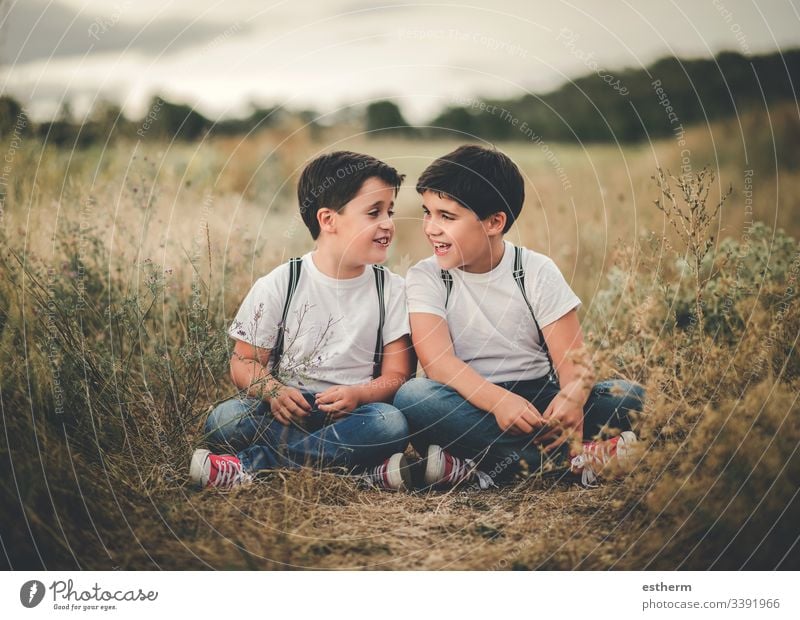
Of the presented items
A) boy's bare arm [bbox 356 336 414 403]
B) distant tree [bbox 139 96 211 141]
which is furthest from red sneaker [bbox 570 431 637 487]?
distant tree [bbox 139 96 211 141]

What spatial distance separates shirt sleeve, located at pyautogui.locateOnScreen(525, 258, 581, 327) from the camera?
10.5 feet

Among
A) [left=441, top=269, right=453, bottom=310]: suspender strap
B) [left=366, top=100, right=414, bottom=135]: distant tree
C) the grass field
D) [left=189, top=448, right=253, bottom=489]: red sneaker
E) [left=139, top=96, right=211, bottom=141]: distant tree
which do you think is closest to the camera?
the grass field

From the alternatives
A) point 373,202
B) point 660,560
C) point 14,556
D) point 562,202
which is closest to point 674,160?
point 562,202

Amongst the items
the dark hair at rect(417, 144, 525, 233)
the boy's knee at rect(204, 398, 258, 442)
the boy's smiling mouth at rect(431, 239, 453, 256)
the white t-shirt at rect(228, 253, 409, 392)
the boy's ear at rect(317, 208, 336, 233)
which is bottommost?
the boy's knee at rect(204, 398, 258, 442)

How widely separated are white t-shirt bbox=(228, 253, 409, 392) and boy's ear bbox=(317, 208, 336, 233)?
0.56 ft

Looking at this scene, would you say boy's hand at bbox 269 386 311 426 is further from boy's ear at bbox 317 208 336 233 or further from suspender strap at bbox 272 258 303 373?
boy's ear at bbox 317 208 336 233

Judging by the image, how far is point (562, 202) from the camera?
530 centimetres

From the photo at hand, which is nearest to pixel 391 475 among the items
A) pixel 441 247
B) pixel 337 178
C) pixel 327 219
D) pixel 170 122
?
pixel 441 247

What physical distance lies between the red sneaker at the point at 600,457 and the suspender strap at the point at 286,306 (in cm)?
127

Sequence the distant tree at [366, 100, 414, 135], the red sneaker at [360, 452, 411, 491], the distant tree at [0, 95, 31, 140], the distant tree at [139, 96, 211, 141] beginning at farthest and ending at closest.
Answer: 1. the distant tree at [139, 96, 211, 141]
2. the distant tree at [366, 100, 414, 135]
3. the distant tree at [0, 95, 31, 140]
4. the red sneaker at [360, 452, 411, 491]

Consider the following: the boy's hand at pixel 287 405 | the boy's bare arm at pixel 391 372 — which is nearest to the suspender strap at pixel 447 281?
the boy's bare arm at pixel 391 372

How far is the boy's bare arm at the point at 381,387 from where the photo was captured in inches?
122

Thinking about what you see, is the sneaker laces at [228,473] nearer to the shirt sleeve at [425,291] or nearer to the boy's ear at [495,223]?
the shirt sleeve at [425,291]

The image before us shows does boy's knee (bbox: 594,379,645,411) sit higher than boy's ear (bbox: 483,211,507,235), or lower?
lower
